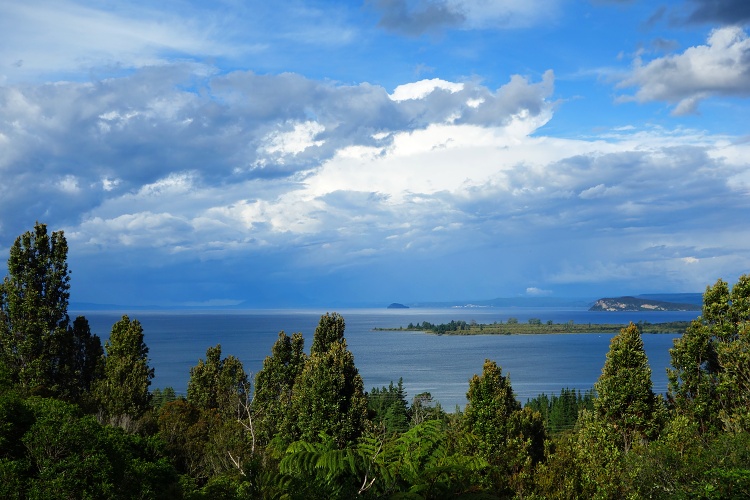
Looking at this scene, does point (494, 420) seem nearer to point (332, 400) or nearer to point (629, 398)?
point (629, 398)

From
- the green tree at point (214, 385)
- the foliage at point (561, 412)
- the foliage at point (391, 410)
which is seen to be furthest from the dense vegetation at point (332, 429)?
the foliage at point (561, 412)

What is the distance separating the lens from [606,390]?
53.3 feet

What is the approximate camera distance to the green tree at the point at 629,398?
15930 mm

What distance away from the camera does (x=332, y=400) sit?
2112cm

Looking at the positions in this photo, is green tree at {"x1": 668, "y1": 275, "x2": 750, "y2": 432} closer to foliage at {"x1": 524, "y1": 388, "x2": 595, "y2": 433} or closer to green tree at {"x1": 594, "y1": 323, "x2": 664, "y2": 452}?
green tree at {"x1": 594, "y1": 323, "x2": 664, "y2": 452}

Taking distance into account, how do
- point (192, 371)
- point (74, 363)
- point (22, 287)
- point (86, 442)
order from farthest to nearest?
point (192, 371), point (74, 363), point (22, 287), point (86, 442)

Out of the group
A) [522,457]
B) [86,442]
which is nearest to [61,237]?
[86,442]

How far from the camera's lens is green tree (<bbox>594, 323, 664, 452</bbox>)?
52.3ft

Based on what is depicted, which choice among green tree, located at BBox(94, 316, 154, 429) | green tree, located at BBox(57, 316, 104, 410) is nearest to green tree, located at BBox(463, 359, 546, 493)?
green tree, located at BBox(94, 316, 154, 429)

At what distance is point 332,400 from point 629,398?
9.68m

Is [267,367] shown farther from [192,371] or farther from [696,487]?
[696,487]

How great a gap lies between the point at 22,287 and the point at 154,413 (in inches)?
328

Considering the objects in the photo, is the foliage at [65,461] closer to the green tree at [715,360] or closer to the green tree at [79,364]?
the green tree at [715,360]

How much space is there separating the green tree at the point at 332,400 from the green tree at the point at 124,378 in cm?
935
